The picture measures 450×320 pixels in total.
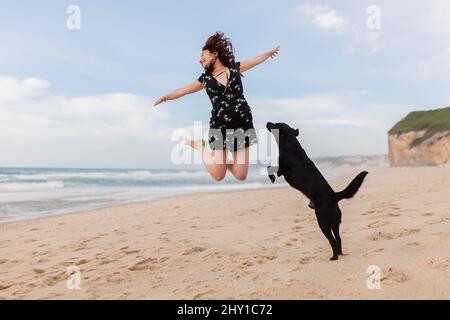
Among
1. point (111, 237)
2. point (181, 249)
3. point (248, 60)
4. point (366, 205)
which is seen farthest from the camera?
point (366, 205)

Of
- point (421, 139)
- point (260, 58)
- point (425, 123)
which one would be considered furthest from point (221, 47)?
point (425, 123)

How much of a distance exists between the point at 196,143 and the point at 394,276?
9.10 ft

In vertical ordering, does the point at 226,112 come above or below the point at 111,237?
above

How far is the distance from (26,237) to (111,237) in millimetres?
1757

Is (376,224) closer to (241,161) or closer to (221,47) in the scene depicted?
(241,161)

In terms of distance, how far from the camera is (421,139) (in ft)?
130

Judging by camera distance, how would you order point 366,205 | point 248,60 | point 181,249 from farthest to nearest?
1. point 366,205
2. point 181,249
3. point 248,60

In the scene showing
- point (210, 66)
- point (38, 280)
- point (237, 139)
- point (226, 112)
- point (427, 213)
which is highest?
point (210, 66)

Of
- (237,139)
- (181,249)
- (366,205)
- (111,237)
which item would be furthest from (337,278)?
(366,205)

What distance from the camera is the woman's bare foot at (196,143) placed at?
5.30m

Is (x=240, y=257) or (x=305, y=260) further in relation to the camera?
(x=240, y=257)

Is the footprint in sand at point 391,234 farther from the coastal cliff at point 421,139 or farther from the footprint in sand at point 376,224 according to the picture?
the coastal cliff at point 421,139
